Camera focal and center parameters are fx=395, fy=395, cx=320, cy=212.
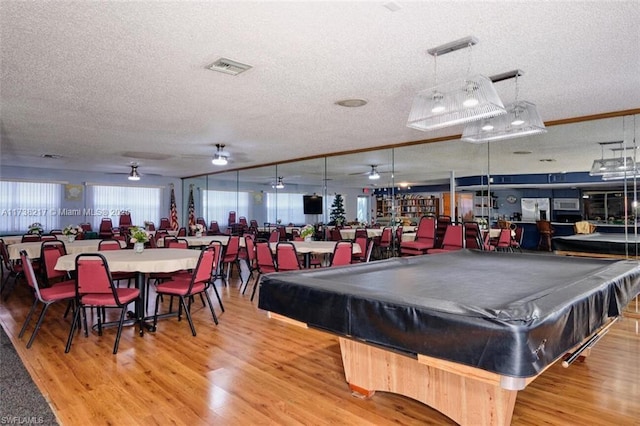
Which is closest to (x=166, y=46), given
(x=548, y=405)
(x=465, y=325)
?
(x=465, y=325)

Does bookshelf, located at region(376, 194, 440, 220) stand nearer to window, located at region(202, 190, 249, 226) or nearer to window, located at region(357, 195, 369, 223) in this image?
window, located at region(357, 195, 369, 223)

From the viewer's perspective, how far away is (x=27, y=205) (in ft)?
37.0

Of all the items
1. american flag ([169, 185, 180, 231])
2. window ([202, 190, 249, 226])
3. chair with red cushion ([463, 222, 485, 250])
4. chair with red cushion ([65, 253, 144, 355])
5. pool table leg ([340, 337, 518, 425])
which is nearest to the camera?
pool table leg ([340, 337, 518, 425])

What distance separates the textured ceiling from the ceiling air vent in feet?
0.25

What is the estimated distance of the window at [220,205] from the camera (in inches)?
520

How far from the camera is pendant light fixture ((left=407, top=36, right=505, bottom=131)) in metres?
2.78

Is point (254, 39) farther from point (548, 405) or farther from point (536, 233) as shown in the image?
point (536, 233)

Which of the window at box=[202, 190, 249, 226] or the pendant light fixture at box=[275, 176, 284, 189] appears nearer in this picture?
the pendant light fixture at box=[275, 176, 284, 189]

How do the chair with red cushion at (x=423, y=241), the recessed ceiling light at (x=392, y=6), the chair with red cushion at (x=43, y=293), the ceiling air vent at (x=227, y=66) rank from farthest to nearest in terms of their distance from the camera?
the chair with red cushion at (x=423, y=241)
the chair with red cushion at (x=43, y=293)
the ceiling air vent at (x=227, y=66)
the recessed ceiling light at (x=392, y=6)

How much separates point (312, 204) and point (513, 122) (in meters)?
8.84

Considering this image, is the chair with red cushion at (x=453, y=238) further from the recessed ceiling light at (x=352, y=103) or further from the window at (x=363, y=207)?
the window at (x=363, y=207)

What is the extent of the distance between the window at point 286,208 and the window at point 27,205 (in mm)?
6292

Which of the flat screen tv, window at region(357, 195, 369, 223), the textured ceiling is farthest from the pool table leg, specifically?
window at region(357, 195, 369, 223)

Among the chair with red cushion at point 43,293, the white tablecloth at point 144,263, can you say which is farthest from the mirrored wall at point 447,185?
the chair with red cushion at point 43,293
